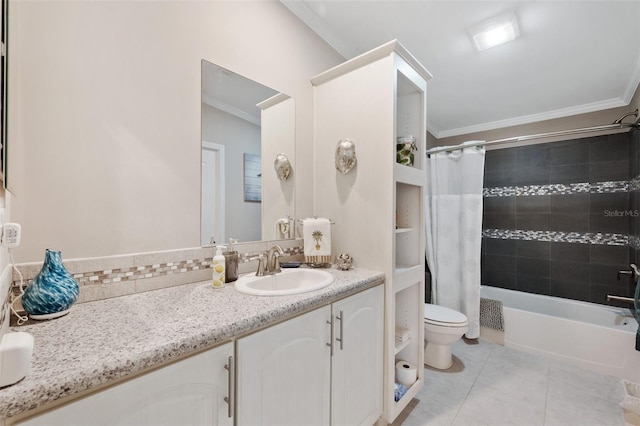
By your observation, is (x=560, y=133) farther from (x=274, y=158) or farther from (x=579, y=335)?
(x=274, y=158)

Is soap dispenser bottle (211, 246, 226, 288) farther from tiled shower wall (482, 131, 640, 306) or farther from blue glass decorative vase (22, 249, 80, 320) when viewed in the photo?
tiled shower wall (482, 131, 640, 306)

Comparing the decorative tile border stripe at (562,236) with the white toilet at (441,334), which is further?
the decorative tile border stripe at (562,236)

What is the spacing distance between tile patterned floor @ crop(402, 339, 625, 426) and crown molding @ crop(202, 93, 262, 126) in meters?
2.02

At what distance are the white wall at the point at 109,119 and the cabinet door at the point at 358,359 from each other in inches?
32.0

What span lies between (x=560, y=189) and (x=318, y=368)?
3.44 meters

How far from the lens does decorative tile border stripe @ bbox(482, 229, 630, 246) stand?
9.04ft

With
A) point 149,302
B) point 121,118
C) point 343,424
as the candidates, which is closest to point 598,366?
point 343,424

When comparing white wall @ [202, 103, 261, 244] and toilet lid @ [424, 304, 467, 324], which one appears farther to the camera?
toilet lid @ [424, 304, 467, 324]

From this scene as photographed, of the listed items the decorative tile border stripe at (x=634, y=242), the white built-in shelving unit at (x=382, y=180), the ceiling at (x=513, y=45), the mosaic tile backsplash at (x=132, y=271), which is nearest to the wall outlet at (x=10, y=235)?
the mosaic tile backsplash at (x=132, y=271)

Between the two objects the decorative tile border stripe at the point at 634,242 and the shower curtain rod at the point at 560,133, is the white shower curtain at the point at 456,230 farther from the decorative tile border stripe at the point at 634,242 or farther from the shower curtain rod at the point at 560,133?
the decorative tile border stripe at the point at 634,242

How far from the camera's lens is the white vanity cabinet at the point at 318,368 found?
902 mm

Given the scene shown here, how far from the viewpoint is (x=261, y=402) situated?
3.00ft

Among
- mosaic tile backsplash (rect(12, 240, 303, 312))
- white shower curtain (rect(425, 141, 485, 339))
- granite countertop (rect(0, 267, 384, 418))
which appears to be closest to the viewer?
granite countertop (rect(0, 267, 384, 418))

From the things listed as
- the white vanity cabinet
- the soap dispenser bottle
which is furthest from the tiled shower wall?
the soap dispenser bottle
